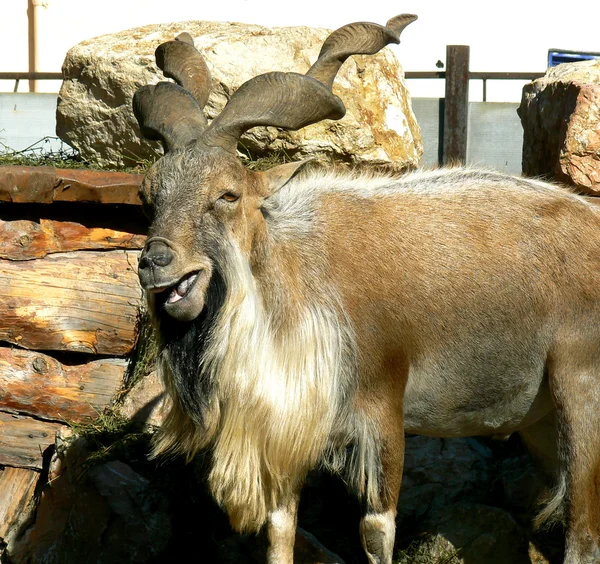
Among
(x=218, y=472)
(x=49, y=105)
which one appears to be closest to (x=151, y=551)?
(x=218, y=472)

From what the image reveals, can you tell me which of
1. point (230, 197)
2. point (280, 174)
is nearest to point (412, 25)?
point (280, 174)

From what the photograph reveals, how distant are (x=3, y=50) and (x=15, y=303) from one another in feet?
20.6

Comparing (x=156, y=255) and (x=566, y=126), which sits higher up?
(x=566, y=126)

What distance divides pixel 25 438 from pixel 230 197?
2805 millimetres

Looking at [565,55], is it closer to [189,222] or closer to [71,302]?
[71,302]

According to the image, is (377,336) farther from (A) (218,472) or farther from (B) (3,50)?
(B) (3,50)

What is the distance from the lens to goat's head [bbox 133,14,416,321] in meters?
4.02

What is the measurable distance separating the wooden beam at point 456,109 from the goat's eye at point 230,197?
4.43 m

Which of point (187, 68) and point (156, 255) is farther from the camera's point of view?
point (187, 68)

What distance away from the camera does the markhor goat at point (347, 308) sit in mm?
4230

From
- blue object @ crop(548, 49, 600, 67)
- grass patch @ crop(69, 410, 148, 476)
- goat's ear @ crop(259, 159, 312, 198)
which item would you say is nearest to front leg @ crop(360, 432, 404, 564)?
goat's ear @ crop(259, 159, 312, 198)

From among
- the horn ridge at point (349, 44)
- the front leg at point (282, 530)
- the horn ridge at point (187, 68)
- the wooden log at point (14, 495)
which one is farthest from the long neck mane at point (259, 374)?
the wooden log at point (14, 495)

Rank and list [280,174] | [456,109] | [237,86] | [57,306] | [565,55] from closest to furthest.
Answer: [280,174] < [57,306] < [237,86] < [456,109] < [565,55]

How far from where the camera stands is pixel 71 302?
596 cm
